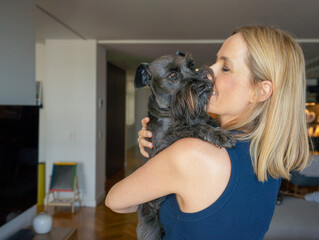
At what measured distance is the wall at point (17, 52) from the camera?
2.56 metres

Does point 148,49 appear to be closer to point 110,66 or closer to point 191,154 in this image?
point 110,66

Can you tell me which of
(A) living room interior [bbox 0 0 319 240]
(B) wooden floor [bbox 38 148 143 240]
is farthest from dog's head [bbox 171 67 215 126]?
(B) wooden floor [bbox 38 148 143 240]

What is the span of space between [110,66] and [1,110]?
5165 mm

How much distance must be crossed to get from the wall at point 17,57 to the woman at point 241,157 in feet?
6.88

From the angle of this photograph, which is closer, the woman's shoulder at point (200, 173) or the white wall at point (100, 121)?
the woman's shoulder at point (200, 173)

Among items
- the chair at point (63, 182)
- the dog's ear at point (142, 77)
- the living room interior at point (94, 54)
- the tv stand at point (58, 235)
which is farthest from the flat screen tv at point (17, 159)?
the chair at point (63, 182)

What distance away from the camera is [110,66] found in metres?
7.38

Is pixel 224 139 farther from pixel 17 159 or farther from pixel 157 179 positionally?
pixel 17 159

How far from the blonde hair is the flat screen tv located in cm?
216

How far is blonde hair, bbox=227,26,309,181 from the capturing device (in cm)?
91

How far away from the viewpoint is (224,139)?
36.7 inches

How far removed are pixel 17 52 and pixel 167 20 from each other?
202 cm

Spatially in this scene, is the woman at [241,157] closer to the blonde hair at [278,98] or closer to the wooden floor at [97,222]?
the blonde hair at [278,98]

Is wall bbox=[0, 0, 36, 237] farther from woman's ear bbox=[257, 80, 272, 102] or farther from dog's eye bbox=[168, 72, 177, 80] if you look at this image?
woman's ear bbox=[257, 80, 272, 102]
